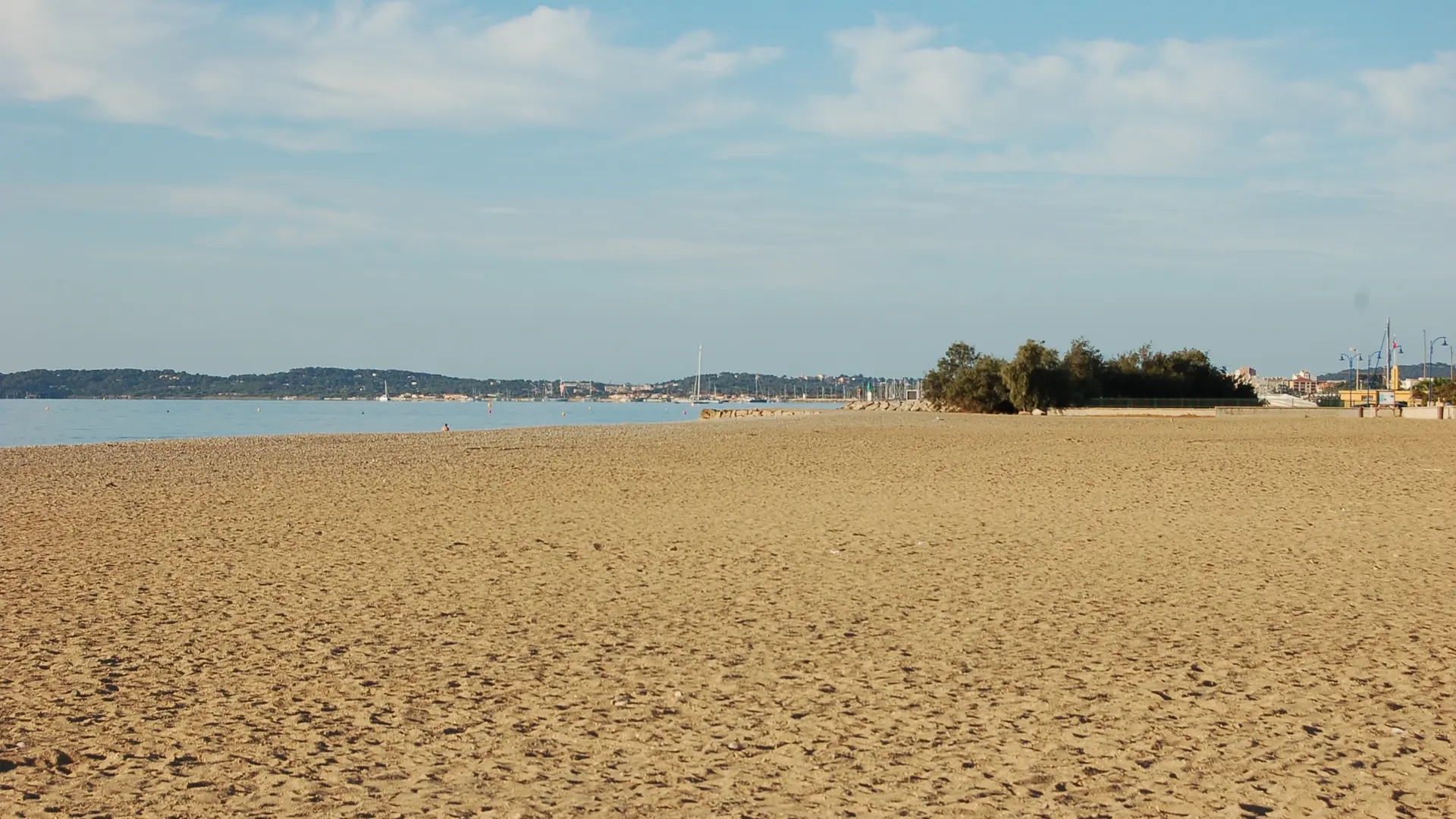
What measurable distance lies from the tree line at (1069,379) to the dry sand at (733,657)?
66531mm

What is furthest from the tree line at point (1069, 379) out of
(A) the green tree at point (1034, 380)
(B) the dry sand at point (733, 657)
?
(B) the dry sand at point (733, 657)

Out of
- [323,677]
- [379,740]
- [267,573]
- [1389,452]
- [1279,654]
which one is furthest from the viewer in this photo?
[1389,452]

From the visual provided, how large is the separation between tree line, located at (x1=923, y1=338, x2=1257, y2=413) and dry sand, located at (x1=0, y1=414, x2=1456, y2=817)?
66531 millimetres

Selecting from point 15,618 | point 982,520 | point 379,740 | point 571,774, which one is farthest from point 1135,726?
point 982,520

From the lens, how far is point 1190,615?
8188 mm

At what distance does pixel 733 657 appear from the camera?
23.0ft

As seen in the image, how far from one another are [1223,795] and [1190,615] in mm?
3725

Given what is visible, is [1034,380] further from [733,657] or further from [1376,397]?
[733,657]

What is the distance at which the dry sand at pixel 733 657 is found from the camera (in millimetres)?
4816

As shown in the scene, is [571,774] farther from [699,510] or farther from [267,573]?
[699,510]

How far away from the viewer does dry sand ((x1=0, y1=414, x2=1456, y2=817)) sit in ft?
15.8

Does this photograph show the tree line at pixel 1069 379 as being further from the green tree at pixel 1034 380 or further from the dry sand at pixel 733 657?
the dry sand at pixel 733 657

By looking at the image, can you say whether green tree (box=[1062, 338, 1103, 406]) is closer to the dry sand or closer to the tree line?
the tree line

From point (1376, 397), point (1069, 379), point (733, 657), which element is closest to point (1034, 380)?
point (1069, 379)
